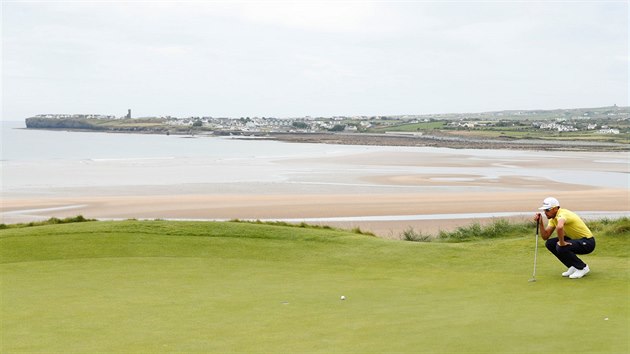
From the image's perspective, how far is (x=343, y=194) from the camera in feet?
134

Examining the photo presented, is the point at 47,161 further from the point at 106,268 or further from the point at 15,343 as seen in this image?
the point at 15,343

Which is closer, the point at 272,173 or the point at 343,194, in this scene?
the point at 343,194

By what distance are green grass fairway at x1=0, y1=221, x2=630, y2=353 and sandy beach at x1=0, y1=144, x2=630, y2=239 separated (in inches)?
416

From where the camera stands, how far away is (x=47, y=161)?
73.3 meters

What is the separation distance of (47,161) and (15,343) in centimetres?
6945

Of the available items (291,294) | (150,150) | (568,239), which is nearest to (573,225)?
(568,239)

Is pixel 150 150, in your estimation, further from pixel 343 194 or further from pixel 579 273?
pixel 579 273

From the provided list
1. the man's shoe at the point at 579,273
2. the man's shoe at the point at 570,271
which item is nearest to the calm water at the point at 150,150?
the man's shoe at the point at 570,271

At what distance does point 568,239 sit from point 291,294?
186 inches

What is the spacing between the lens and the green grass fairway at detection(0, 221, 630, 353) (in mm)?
7973

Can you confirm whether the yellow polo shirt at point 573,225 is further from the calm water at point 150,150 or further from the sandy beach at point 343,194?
the calm water at point 150,150

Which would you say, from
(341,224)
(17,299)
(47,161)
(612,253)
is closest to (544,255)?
(612,253)

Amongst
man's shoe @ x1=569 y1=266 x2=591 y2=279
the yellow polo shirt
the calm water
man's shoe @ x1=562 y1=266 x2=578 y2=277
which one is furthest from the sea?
man's shoe @ x1=569 y1=266 x2=591 y2=279

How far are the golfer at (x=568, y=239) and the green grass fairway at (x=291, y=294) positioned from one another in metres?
0.27
